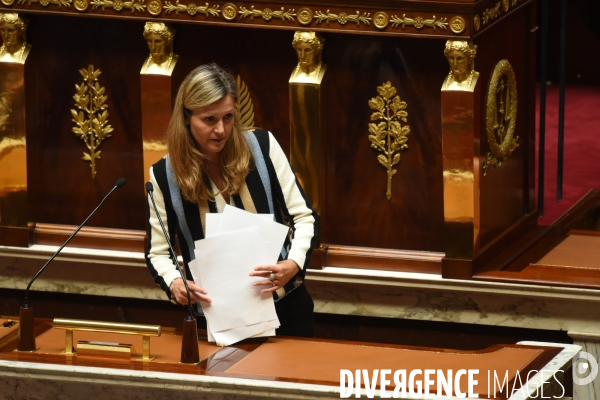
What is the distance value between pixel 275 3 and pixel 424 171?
84 cm

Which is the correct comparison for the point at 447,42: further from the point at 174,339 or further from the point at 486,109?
the point at 174,339

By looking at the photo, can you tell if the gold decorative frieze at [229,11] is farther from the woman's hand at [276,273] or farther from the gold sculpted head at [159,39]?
the woman's hand at [276,273]

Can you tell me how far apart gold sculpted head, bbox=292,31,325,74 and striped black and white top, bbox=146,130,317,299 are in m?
1.05

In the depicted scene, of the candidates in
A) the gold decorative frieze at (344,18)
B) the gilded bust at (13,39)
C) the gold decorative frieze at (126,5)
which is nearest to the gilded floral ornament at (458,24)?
the gold decorative frieze at (344,18)

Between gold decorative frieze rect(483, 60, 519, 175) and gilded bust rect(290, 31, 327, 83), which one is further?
gold decorative frieze rect(483, 60, 519, 175)

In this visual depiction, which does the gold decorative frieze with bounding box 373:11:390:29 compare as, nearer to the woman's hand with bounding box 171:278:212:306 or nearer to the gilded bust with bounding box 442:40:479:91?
the gilded bust with bounding box 442:40:479:91

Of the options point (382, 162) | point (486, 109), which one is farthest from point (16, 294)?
point (486, 109)

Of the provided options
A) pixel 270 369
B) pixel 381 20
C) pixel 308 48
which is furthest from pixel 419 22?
pixel 270 369

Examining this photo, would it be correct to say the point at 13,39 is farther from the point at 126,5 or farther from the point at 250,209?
the point at 250,209

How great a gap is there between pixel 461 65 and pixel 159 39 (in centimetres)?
117

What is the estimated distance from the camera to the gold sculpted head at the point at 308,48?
16.0 ft

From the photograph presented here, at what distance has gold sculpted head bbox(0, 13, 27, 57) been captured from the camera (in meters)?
5.21

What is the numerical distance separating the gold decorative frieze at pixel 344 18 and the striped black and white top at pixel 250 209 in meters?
1.07

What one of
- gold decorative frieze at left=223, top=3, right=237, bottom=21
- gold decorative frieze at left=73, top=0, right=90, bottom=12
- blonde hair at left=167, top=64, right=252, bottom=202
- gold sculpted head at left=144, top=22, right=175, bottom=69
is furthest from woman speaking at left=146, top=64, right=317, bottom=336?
gold decorative frieze at left=73, top=0, right=90, bottom=12
